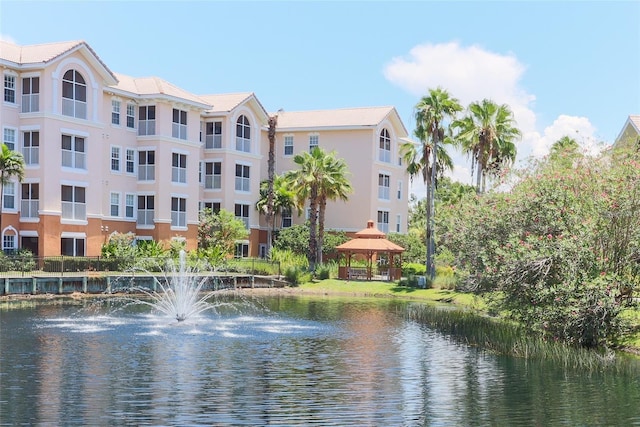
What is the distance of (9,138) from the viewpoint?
50.5 m

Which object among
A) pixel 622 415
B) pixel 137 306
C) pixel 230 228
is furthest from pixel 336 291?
pixel 622 415

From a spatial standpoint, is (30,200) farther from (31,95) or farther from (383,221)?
(383,221)

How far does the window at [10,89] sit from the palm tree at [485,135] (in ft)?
98.1

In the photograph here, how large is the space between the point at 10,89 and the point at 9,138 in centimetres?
319

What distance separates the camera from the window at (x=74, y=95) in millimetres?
52344

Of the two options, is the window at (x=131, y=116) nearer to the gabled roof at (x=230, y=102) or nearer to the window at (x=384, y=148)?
the gabled roof at (x=230, y=102)

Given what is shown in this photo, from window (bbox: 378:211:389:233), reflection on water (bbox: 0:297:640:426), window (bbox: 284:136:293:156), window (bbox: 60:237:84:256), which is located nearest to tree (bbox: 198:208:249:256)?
window (bbox: 60:237:84:256)

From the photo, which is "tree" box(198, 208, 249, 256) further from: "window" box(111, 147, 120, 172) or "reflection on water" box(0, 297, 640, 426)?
"reflection on water" box(0, 297, 640, 426)

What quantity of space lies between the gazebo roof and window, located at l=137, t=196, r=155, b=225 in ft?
47.2

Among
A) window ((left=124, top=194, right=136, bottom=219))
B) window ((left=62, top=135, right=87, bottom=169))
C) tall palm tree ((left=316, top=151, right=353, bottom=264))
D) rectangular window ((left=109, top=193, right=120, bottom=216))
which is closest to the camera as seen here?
window ((left=62, top=135, right=87, bottom=169))

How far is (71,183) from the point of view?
52594 millimetres

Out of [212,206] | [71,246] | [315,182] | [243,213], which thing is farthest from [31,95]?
[243,213]

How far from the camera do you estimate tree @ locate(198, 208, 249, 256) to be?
201 ft

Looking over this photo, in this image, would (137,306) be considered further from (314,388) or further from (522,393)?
(522,393)
